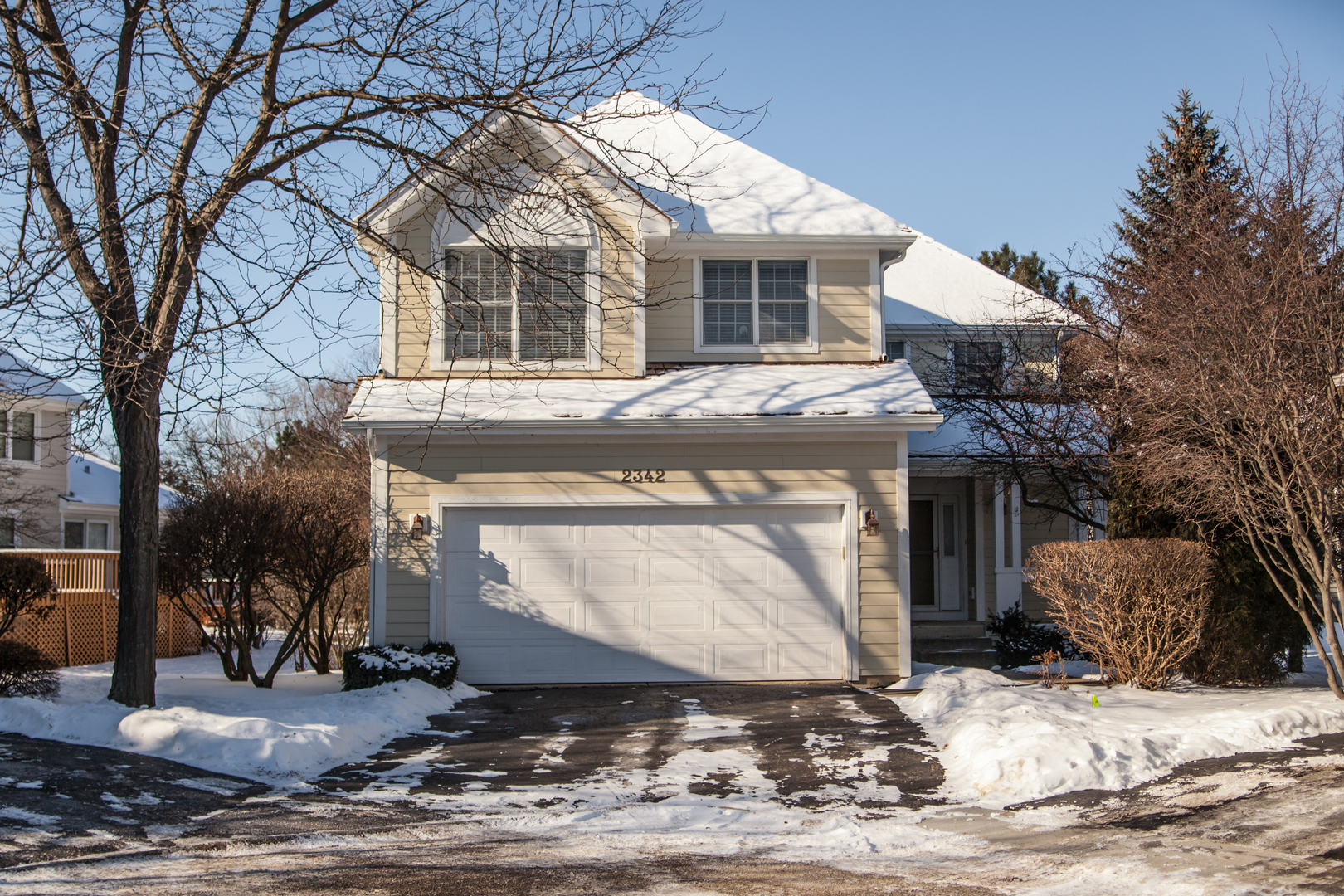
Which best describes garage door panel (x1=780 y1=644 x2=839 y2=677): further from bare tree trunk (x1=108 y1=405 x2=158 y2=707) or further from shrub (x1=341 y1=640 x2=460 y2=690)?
bare tree trunk (x1=108 y1=405 x2=158 y2=707)

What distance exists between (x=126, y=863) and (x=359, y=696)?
192 inches

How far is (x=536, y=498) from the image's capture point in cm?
1178

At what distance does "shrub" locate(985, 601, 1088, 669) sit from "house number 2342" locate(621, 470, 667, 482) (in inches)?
228

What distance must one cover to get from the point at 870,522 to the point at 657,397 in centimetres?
291

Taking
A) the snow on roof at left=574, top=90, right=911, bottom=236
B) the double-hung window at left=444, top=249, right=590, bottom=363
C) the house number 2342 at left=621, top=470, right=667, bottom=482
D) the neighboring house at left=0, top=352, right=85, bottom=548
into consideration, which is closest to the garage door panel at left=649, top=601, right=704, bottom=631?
the house number 2342 at left=621, top=470, right=667, bottom=482

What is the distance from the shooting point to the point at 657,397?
12023 mm

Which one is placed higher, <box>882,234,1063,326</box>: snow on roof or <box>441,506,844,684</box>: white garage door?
<box>882,234,1063,326</box>: snow on roof

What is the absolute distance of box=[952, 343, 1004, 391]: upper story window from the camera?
48.5 ft

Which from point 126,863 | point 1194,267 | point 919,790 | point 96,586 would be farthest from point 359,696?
point 1194,267

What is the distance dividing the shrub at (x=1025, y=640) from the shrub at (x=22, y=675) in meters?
11.5

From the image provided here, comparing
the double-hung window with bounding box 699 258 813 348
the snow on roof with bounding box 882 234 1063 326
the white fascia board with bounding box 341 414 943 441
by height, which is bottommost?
the white fascia board with bounding box 341 414 943 441

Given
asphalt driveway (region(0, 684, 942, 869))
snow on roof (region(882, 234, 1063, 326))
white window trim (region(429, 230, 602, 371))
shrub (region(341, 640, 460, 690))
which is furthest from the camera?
snow on roof (region(882, 234, 1063, 326))

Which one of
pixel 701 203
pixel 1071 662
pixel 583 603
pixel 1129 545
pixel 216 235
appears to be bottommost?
pixel 1071 662

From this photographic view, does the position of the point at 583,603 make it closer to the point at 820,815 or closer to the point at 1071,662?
the point at 820,815
